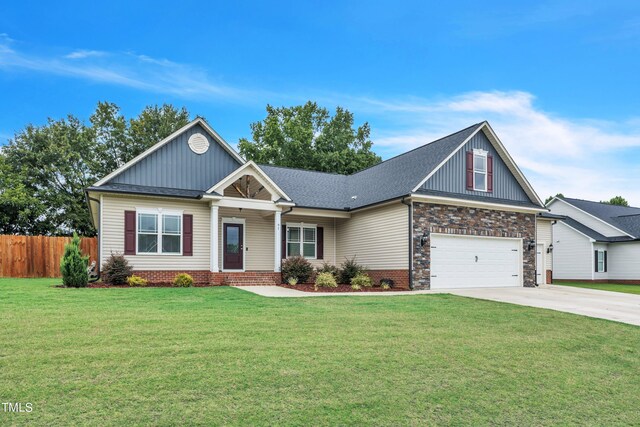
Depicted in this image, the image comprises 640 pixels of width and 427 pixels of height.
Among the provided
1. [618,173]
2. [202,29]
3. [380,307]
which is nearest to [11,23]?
[202,29]

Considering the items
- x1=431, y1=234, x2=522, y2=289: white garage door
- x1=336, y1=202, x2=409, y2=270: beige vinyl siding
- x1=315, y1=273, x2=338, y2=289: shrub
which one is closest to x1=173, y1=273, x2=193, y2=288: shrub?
x1=315, y1=273, x2=338, y2=289: shrub

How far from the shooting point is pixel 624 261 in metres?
28.9

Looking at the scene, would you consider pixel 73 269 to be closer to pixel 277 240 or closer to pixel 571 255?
pixel 277 240

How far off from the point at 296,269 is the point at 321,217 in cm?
369

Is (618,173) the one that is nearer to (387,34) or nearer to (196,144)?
(387,34)

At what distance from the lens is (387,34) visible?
16750mm

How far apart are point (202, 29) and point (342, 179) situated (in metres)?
10.6

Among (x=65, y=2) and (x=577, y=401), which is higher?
(x=65, y=2)

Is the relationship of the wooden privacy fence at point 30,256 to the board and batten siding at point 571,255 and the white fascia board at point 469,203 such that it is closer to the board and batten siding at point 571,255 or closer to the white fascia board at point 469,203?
the white fascia board at point 469,203

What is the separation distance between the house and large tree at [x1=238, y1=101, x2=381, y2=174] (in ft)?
50.0

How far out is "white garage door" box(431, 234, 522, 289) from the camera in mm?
17531

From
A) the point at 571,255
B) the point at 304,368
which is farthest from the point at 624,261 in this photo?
the point at 304,368

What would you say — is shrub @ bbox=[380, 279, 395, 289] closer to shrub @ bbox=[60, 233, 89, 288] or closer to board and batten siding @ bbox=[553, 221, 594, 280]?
shrub @ bbox=[60, 233, 89, 288]

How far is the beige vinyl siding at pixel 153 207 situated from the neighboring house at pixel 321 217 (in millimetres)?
36
